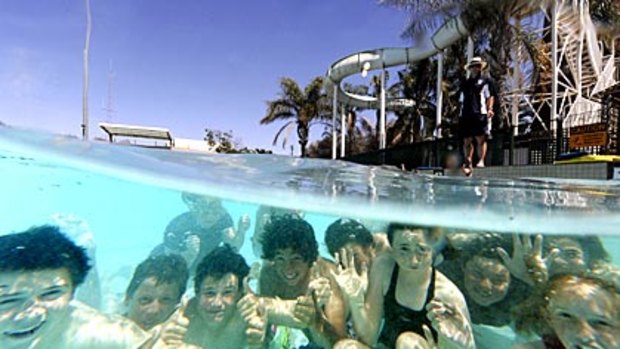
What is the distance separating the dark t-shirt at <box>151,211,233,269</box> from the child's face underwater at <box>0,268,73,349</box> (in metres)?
0.95

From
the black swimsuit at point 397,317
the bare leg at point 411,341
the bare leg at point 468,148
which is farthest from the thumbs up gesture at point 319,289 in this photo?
the bare leg at point 468,148

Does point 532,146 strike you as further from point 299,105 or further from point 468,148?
point 299,105

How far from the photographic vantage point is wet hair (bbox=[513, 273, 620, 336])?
2.39 m

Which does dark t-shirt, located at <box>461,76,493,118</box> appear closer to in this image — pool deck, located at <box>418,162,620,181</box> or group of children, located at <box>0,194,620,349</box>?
pool deck, located at <box>418,162,620,181</box>

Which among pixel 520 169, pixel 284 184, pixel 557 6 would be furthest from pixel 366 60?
pixel 284 184

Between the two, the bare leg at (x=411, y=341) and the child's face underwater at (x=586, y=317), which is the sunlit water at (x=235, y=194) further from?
the child's face underwater at (x=586, y=317)

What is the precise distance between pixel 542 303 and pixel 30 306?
3256 mm

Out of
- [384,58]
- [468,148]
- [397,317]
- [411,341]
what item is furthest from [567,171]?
[384,58]

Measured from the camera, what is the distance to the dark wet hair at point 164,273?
98.3 inches

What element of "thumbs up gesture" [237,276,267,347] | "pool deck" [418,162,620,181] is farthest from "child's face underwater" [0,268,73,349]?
"pool deck" [418,162,620,181]

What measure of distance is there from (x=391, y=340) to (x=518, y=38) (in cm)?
1610

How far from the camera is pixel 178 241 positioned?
133 inches

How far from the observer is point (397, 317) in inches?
104

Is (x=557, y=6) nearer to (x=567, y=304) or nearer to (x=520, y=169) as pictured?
(x=520, y=169)
